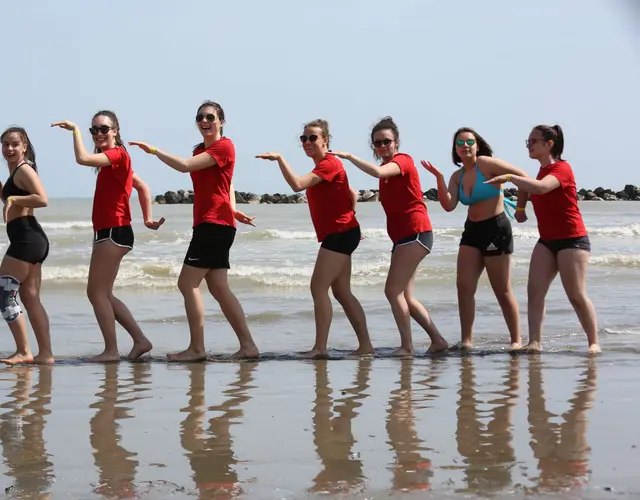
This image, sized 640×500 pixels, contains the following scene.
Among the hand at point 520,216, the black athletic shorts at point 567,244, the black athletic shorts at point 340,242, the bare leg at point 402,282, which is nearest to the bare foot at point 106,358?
the black athletic shorts at point 340,242

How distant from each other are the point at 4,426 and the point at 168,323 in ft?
16.6

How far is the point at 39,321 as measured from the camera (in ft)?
24.5

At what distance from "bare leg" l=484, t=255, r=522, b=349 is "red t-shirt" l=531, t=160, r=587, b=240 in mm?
411

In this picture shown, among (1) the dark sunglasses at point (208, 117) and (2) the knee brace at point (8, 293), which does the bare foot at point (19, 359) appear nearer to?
(2) the knee brace at point (8, 293)

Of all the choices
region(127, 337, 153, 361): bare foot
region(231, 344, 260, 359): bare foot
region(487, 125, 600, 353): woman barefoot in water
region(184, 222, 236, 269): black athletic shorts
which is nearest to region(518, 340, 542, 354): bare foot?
region(487, 125, 600, 353): woman barefoot in water

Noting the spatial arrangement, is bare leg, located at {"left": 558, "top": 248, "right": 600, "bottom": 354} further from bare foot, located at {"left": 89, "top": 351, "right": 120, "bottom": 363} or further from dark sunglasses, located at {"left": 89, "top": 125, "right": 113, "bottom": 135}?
dark sunglasses, located at {"left": 89, "top": 125, "right": 113, "bottom": 135}

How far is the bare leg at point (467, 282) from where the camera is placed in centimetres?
806

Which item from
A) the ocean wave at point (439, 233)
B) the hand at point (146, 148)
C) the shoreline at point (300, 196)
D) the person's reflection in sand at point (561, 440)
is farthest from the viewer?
the shoreline at point (300, 196)

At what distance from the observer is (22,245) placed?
24.0 ft

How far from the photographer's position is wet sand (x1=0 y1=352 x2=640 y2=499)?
417 centimetres

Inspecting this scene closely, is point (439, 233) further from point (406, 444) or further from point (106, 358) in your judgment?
point (406, 444)

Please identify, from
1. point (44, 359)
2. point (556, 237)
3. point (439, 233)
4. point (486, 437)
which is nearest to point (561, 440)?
point (486, 437)

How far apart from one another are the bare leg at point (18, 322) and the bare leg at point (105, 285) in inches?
18.0

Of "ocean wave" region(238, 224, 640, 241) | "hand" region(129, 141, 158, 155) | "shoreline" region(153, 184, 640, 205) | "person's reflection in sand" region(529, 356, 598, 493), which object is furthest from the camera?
"shoreline" region(153, 184, 640, 205)
